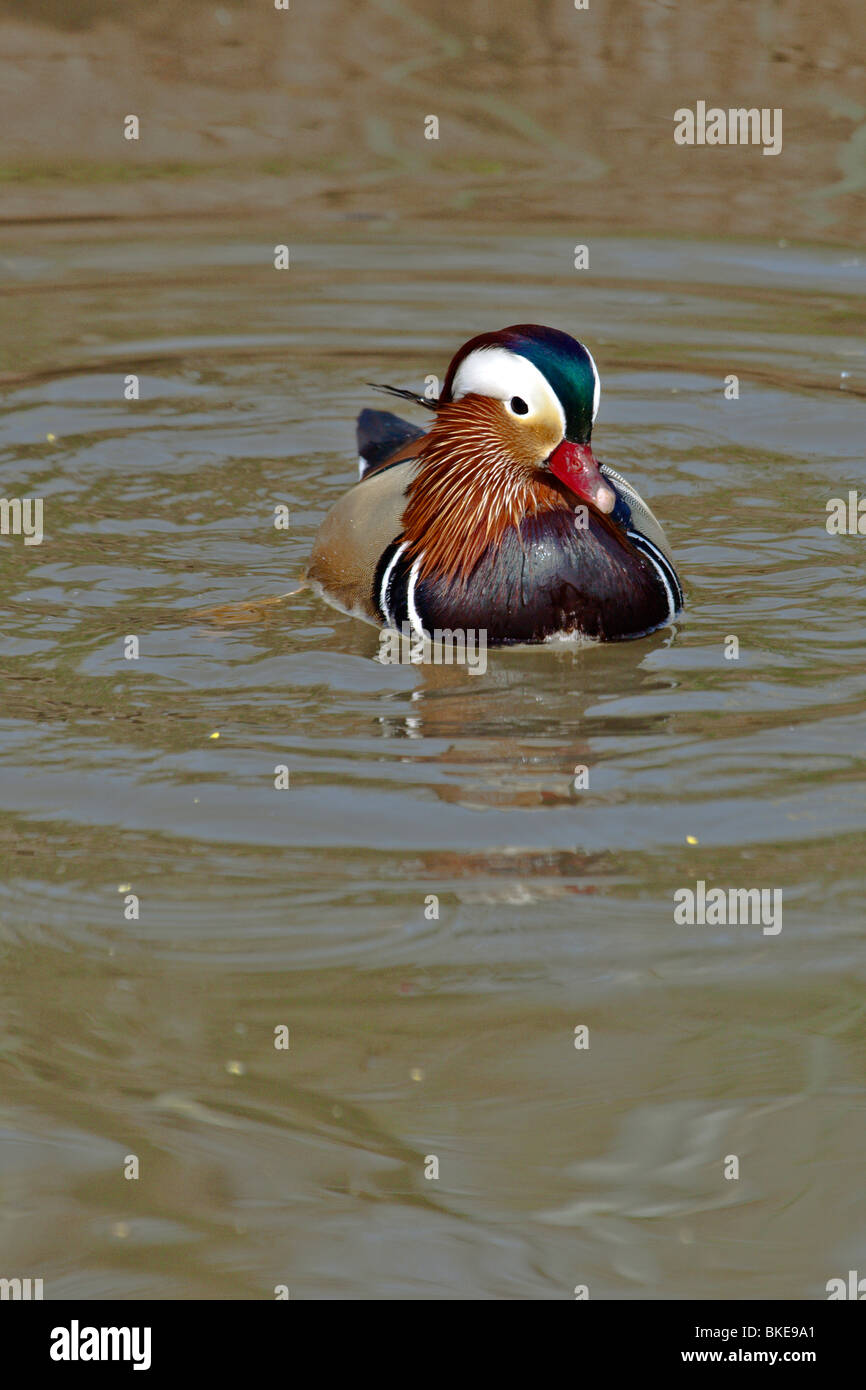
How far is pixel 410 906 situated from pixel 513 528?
2.02m

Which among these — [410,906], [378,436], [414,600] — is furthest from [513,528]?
[410,906]

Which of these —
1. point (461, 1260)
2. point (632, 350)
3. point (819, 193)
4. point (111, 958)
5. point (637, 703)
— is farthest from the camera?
point (819, 193)

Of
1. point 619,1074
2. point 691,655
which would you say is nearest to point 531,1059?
point 619,1074

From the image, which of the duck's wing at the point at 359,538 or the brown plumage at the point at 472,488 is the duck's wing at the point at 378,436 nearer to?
the duck's wing at the point at 359,538

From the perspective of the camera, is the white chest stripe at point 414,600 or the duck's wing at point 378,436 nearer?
the white chest stripe at point 414,600

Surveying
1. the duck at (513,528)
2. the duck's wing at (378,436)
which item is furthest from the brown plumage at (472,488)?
the duck's wing at (378,436)

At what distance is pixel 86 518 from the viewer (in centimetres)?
761

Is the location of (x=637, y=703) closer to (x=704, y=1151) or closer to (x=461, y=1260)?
(x=704, y=1151)

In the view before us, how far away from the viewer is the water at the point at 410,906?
12.3ft

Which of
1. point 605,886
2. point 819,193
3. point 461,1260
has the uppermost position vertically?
point 819,193

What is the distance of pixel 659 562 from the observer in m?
6.59

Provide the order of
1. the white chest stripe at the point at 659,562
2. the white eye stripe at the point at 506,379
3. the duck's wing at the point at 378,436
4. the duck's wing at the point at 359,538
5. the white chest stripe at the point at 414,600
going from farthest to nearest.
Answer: the duck's wing at the point at 378,436 → the duck's wing at the point at 359,538 → the white chest stripe at the point at 659,562 → the white chest stripe at the point at 414,600 → the white eye stripe at the point at 506,379

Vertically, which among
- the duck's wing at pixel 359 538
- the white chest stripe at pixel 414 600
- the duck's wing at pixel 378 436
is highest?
the duck's wing at pixel 378 436

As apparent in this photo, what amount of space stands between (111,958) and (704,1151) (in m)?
1.50
